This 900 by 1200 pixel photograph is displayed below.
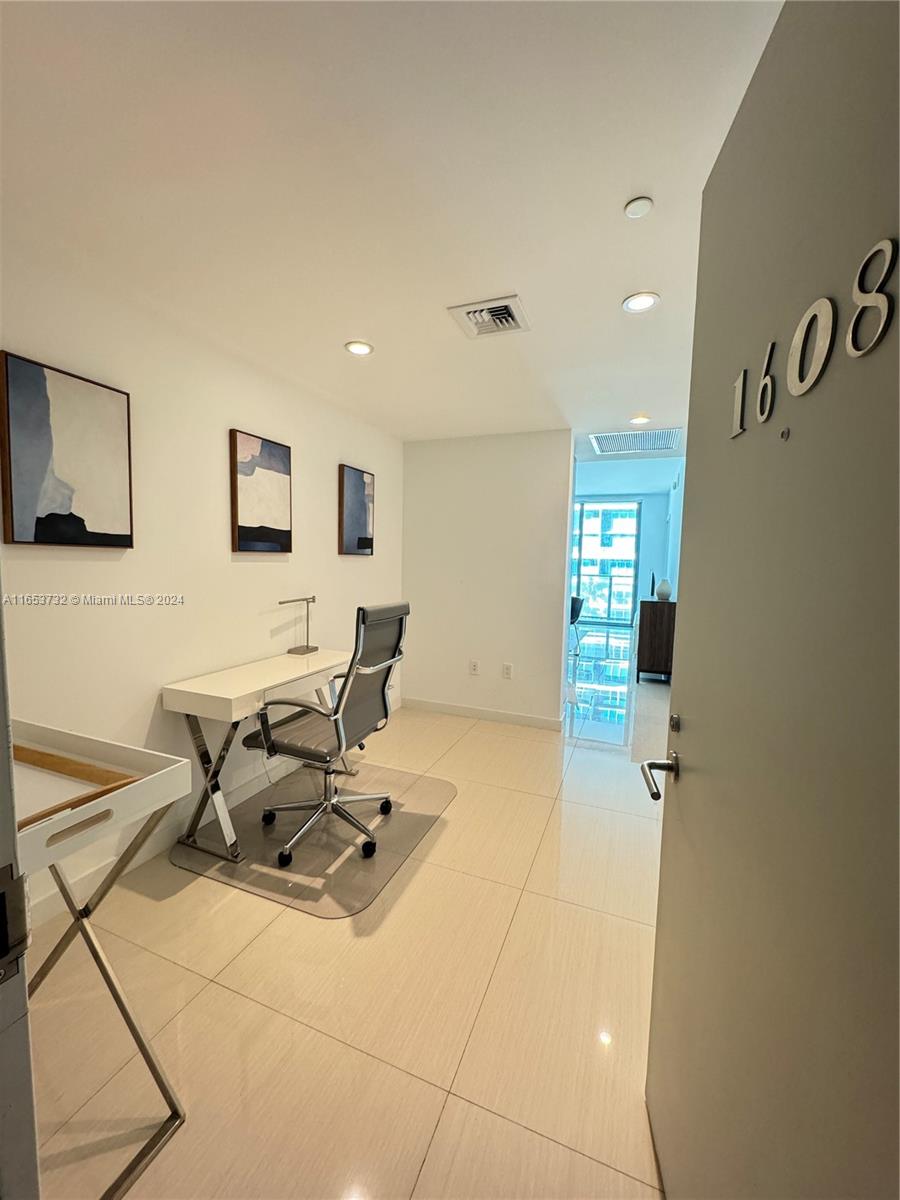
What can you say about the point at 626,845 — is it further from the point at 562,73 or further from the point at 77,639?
the point at 562,73

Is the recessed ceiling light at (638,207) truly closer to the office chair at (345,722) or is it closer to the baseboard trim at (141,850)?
the office chair at (345,722)

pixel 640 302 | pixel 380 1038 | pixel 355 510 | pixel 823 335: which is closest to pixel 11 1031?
pixel 380 1038

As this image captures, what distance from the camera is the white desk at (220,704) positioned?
2.10 m

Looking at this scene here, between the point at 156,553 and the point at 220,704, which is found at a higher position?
the point at 156,553

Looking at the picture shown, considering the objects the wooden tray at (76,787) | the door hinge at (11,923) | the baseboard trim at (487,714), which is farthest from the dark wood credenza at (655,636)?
the door hinge at (11,923)

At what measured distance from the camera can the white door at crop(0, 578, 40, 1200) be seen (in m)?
0.59

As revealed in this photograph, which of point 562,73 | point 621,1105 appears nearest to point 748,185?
point 562,73

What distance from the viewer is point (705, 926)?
87cm

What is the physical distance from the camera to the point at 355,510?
11.6 feet

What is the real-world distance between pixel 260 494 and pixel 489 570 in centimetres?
202

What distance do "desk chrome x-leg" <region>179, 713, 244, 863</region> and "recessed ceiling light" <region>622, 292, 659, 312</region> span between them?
248 cm

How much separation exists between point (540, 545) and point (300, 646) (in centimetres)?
205

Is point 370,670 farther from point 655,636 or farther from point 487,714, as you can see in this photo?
point 655,636

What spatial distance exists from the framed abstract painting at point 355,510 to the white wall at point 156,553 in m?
0.19
